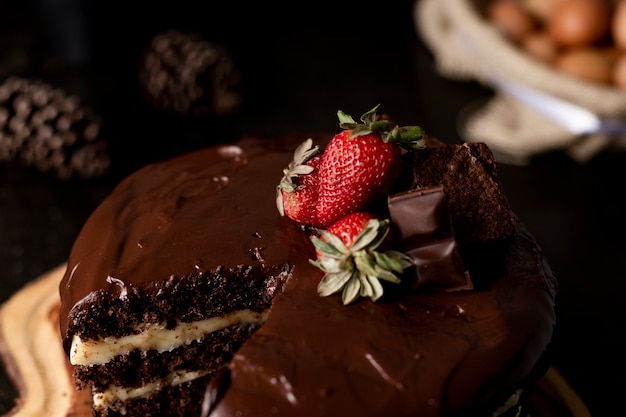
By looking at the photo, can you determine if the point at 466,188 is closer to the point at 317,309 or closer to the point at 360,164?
the point at 360,164

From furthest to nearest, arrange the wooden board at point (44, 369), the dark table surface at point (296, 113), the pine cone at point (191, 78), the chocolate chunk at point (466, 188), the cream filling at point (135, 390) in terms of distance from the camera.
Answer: the pine cone at point (191, 78)
the dark table surface at point (296, 113)
the wooden board at point (44, 369)
the cream filling at point (135, 390)
the chocolate chunk at point (466, 188)

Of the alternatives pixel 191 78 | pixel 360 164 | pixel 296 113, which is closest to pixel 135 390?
pixel 360 164

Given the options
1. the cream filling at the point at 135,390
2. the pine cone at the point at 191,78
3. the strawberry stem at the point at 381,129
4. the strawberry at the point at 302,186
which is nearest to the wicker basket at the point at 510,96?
the pine cone at the point at 191,78

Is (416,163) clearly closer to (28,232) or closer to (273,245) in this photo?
(273,245)

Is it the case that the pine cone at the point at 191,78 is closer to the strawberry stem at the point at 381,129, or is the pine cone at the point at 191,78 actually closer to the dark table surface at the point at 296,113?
the dark table surface at the point at 296,113

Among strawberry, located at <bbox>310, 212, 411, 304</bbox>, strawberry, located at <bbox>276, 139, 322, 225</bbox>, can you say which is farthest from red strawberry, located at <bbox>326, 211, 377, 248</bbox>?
strawberry, located at <bbox>276, 139, 322, 225</bbox>

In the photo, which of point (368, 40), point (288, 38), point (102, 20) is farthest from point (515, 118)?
point (102, 20)
